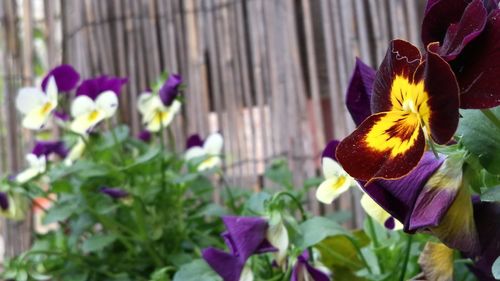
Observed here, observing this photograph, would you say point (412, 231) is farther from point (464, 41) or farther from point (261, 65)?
point (261, 65)

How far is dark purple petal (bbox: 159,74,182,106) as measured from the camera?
94 cm

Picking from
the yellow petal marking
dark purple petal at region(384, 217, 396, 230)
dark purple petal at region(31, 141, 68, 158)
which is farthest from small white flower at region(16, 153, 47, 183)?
the yellow petal marking

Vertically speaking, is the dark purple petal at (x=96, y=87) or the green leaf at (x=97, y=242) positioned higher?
the dark purple petal at (x=96, y=87)

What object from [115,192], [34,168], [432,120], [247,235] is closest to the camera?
[432,120]

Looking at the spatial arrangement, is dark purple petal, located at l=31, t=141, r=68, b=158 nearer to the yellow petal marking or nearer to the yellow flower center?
the yellow flower center

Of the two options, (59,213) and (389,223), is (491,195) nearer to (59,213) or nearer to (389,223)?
(389,223)

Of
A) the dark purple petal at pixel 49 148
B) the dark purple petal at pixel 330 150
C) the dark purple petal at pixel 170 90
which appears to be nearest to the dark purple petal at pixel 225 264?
the dark purple petal at pixel 330 150

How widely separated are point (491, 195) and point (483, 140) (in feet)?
0.10

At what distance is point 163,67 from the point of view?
4.59 ft

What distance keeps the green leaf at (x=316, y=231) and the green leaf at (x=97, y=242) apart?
34cm

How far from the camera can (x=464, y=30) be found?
0.39 meters

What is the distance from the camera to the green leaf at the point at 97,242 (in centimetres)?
91

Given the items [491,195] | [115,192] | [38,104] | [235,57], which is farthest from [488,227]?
[235,57]

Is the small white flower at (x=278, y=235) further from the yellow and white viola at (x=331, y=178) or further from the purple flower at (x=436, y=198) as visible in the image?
the purple flower at (x=436, y=198)
